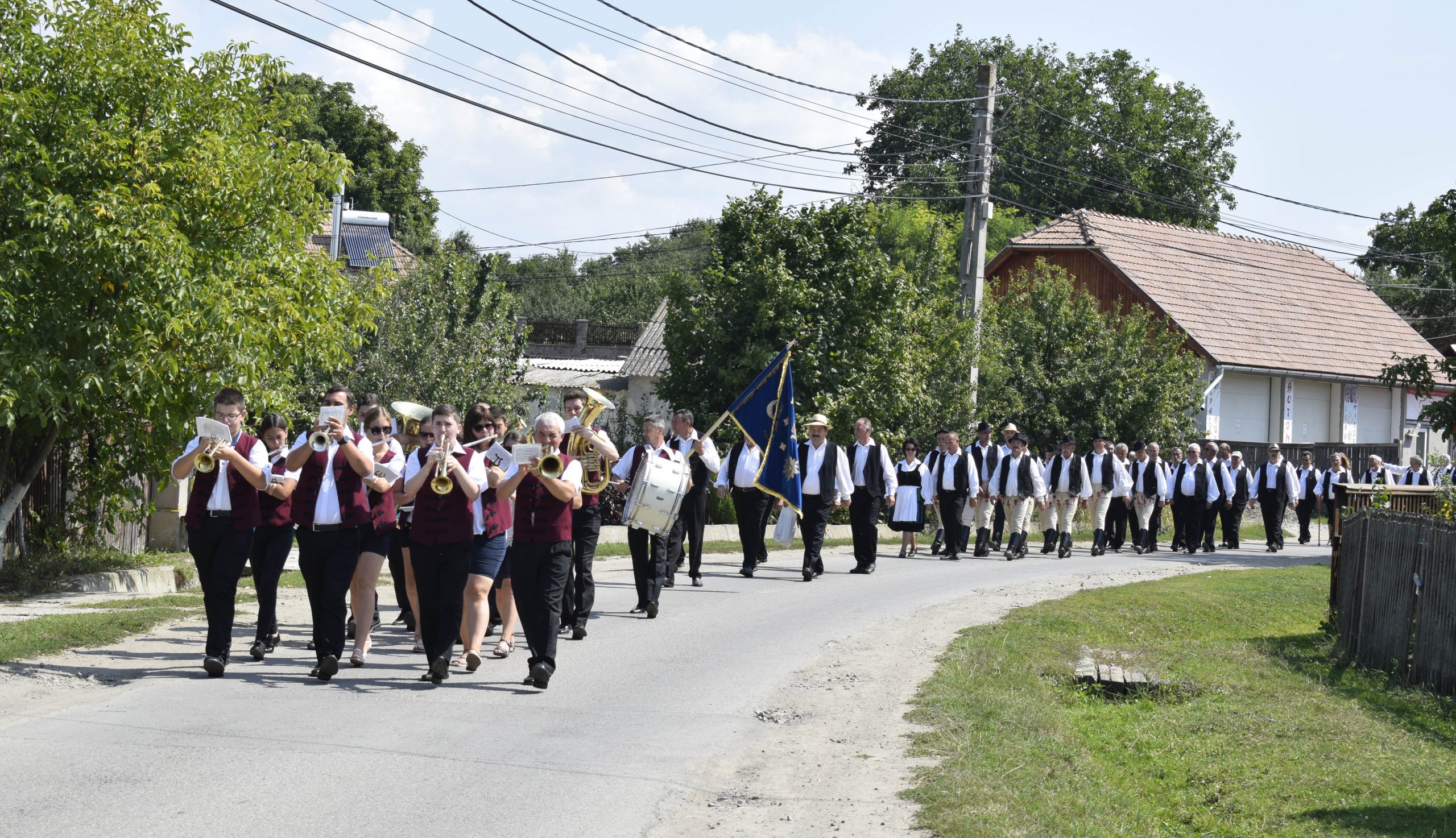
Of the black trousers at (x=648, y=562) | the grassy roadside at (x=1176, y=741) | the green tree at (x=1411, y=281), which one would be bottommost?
the grassy roadside at (x=1176, y=741)

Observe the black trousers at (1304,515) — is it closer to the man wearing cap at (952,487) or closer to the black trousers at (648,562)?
the man wearing cap at (952,487)

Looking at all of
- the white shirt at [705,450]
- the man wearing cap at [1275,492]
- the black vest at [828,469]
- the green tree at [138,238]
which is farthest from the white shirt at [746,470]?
the man wearing cap at [1275,492]

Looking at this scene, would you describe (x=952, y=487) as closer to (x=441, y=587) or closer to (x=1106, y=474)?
(x=1106, y=474)

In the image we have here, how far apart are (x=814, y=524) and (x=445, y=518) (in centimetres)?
873

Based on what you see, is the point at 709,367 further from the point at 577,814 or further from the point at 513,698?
the point at 577,814

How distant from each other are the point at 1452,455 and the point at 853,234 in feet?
90.5

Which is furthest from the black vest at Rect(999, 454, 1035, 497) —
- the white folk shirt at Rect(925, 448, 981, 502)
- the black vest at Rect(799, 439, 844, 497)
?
the black vest at Rect(799, 439, 844, 497)

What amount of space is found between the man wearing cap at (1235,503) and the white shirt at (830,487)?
11.2 meters

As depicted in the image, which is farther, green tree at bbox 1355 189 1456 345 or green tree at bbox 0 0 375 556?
green tree at bbox 1355 189 1456 345

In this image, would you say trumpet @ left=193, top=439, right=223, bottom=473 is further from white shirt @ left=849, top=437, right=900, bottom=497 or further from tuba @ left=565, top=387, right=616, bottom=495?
white shirt @ left=849, top=437, right=900, bottom=497

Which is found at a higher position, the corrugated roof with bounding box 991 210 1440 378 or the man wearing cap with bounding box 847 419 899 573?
the corrugated roof with bounding box 991 210 1440 378

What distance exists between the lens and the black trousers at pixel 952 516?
22.1 m

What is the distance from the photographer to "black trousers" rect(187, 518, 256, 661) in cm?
1012

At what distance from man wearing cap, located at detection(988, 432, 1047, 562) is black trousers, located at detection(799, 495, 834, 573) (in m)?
5.10
